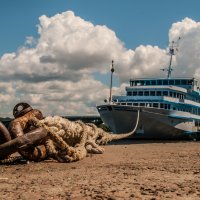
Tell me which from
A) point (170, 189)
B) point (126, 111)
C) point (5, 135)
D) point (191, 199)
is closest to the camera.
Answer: point (191, 199)

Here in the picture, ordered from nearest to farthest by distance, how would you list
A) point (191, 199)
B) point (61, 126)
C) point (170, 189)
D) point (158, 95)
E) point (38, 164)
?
point (191, 199)
point (170, 189)
point (38, 164)
point (61, 126)
point (158, 95)

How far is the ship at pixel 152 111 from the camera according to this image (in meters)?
33.1

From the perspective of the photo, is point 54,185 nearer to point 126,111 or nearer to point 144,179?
point 144,179

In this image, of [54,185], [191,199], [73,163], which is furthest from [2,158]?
[191,199]

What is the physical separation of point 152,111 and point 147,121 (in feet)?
3.55

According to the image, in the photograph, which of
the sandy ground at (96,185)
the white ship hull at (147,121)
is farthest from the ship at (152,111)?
the sandy ground at (96,185)

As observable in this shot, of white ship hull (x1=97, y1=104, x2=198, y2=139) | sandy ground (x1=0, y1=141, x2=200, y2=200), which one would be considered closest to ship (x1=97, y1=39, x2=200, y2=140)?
white ship hull (x1=97, y1=104, x2=198, y2=139)

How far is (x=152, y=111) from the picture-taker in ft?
109

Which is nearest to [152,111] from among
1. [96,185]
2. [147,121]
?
[147,121]

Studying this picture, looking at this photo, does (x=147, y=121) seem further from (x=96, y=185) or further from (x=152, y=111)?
(x=96, y=185)

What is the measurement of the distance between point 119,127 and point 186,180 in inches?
1062

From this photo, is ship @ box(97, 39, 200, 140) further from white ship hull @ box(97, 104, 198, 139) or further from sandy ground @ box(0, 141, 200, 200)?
sandy ground @ box(0, 141, 200, 200)

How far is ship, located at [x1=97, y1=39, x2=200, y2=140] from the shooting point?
109ft

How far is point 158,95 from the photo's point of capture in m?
35.3
